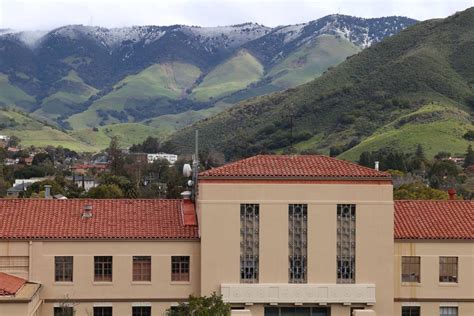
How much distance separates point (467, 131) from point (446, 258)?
104978mm

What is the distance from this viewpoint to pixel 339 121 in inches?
6280

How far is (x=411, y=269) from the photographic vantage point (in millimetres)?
35844

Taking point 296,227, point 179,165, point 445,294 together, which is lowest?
point 445,294

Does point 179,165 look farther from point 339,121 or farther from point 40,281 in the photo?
point 40,281

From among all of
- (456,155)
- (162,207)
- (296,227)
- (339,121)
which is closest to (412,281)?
(296,227)

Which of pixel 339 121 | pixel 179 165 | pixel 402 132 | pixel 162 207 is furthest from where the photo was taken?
pixel 339 121

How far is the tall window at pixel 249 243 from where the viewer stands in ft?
115

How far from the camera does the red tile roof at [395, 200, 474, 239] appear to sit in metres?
35.8

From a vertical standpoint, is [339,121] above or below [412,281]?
above

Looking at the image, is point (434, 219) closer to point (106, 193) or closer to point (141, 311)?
point (141, 311)

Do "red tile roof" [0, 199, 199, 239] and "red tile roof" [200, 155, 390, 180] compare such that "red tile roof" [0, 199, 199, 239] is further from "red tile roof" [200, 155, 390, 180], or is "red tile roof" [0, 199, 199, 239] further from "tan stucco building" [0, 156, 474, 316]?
"red tile roof" [200, 155, 390, 180]

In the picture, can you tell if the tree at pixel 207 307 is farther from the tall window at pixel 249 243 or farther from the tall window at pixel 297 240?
the tall window at pixel 297 240

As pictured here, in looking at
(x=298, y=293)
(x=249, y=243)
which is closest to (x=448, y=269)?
(x=298, y=293)

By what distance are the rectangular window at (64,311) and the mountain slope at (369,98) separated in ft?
328
